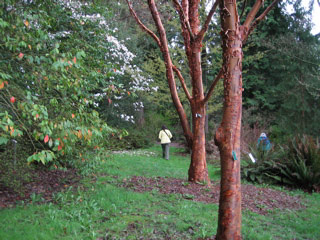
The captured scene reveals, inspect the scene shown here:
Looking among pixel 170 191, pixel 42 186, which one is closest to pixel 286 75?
pixel 170 191

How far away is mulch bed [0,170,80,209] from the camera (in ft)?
19.1

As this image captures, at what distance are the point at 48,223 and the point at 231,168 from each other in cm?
287

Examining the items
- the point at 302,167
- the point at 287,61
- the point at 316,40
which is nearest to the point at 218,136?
the point at 302,167

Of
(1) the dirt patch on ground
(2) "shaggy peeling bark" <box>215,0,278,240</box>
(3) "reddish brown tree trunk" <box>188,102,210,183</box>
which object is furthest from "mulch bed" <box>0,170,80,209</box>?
(2) "shaggy peeling bark" <box>215,0,278,240</box>

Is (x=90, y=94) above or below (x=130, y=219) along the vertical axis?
above

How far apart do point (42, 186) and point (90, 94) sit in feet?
8.36

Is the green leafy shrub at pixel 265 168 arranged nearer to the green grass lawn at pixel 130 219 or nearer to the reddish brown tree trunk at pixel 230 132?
the green grass lawn at pixel 130 219

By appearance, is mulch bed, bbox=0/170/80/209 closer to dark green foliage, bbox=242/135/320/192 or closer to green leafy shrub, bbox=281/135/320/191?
dark green foliage, bbox=242/135/320/192

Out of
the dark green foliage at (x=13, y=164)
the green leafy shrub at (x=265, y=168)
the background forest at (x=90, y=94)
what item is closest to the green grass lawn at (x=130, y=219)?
the dark green foliage at (x=13, y=164)

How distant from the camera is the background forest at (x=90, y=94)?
12.4ft

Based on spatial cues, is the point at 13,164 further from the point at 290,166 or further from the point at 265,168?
the point at 290,166

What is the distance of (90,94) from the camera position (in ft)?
21.9

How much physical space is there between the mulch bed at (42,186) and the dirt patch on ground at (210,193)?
1.53 m

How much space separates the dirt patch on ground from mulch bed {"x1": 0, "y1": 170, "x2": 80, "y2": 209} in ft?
5.02
